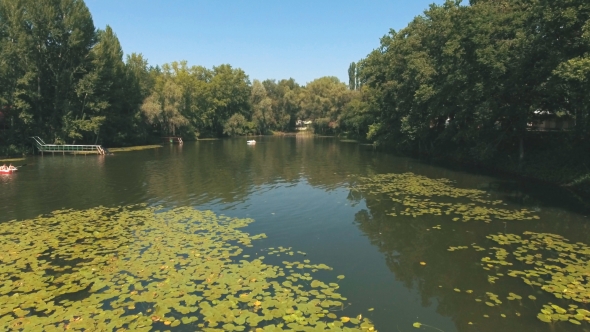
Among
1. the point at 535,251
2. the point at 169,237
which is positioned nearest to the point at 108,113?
the point at 169,237

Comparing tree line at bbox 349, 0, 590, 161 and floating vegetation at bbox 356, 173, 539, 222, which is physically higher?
tree line at bbox 349, 0, 590, 161

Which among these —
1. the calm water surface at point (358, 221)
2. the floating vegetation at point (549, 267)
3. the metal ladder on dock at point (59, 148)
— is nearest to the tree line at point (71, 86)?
the metal ladder on dock at point (59, 148)

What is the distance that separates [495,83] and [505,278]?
22112 mm

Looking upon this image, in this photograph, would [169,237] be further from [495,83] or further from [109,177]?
[495,83]

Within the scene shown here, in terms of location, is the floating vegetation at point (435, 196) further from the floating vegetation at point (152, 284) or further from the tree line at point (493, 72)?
the floating vegetation at point (152, 284)

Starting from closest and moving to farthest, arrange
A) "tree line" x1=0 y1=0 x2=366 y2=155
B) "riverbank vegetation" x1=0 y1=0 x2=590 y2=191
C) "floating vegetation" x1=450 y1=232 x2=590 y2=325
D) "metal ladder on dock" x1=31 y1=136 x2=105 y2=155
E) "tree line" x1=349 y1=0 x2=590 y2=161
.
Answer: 1. "floating vegetation" x1=450 y1=232 x2=590 y2=325
2. "tree line" x1=349 y1=0 x2=590 y2=161
3. "riverbank vegetation" x1=0 y1=0 x2=590 y2=191
4. "tree line" x1=0 y1=0 x2=366 y2=155
5. "metal ladder on dock" x1=31 y1=136 x2=105 y2=155

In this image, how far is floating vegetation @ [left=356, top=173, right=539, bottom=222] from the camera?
1739 cm

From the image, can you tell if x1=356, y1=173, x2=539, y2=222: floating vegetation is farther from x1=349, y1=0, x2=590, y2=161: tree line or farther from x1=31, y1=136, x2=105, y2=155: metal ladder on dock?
x1=31, y1=136, x2=105, y2=155: metal ladder on dock

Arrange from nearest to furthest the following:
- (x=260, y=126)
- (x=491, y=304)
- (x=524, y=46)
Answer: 1. (x=491, y=304)
2. (x=524, y=46)
3. (x=260, y=126)

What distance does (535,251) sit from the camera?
12.3m

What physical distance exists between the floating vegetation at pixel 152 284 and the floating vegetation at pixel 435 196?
9.24m

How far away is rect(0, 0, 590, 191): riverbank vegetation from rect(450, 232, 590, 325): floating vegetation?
9.70m

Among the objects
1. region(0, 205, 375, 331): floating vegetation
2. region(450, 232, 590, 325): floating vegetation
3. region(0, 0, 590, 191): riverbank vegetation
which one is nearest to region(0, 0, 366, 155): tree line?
region(0, 0, 590, 191): riverbank vegetation

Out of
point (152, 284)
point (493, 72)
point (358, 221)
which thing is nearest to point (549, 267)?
point (358, 221)
